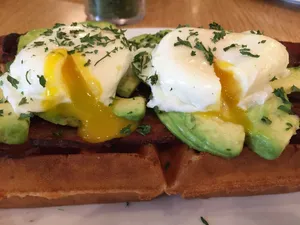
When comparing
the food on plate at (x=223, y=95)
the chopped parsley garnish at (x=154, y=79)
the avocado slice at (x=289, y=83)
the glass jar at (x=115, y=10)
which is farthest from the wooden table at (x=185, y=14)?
the chopped parsley garnish at (x=154, y=79)

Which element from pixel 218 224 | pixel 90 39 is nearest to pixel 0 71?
pixel 90 39

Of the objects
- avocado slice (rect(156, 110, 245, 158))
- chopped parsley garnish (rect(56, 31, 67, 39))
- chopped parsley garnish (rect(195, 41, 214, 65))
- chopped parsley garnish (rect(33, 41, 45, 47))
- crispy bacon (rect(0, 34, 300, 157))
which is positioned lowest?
crispy bacon (rect(0, 34, 300, 157))

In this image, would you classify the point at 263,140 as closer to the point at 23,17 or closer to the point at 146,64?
the point at 146,64

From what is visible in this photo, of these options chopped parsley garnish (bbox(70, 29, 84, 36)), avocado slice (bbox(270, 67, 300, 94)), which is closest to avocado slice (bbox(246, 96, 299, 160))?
avocado slice (bbox(270, 67, 300, 94))

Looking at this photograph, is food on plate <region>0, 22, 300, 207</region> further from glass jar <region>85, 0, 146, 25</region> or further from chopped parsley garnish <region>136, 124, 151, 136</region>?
glass jar <region>85, 0, 146, 25</region>

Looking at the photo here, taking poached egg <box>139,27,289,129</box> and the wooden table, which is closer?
poached egg <box>139,27,289,129</box>

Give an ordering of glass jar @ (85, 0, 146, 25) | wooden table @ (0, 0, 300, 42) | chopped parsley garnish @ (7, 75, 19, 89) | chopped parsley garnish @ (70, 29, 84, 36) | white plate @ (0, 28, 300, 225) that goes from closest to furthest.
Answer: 1. chopped parsley garnish @ (7, 75, 19, 89)
2. white plate @ (0, 28, 300, 225)
3. chopped parsley garnish @ (70, 29, 84, 36)
4. glass jar @ (85, 0, 146, 25)
5. wooden table @ (0, 0, 300, 42)

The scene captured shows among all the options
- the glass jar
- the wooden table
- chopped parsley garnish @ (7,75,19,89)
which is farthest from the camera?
the wooden table

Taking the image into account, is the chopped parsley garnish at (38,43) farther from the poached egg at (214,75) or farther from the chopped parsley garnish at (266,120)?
the chopped parsley garnish at (266,120)
